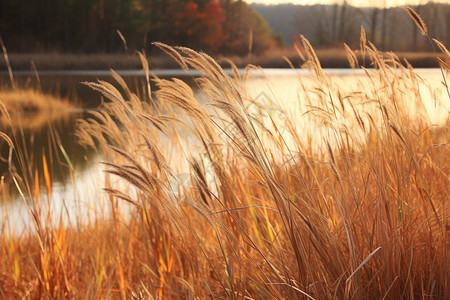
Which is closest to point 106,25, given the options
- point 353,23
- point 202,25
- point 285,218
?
point 202,25

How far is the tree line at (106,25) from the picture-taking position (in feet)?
81.7

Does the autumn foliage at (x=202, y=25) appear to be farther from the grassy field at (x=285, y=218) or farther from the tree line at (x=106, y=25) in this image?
the grassy field at (x=285, y=218)

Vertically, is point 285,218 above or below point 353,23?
below

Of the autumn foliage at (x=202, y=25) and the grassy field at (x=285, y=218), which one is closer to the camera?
the grassy field at (x=285, y=218)

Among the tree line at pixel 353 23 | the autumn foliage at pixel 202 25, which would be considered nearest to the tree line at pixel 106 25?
the autumn foliage at pixel 202 25

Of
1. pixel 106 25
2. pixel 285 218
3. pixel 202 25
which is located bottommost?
pixel 285 218

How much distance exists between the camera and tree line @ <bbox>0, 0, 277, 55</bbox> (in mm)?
24906

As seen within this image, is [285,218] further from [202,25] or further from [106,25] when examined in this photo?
[106,25]

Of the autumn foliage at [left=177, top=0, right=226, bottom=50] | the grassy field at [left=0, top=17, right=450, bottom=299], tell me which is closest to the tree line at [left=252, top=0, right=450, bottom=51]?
the autumn foliage at [left=177, top=0, right=226, bottom=50]

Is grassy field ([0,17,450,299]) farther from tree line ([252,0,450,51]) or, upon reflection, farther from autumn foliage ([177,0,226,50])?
autumn foliage ([177,0,226,50])

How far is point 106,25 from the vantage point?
27.0m

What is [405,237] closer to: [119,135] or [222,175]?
[222,175]

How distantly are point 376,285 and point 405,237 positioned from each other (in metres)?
0.14

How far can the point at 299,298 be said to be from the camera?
124 centimetres
